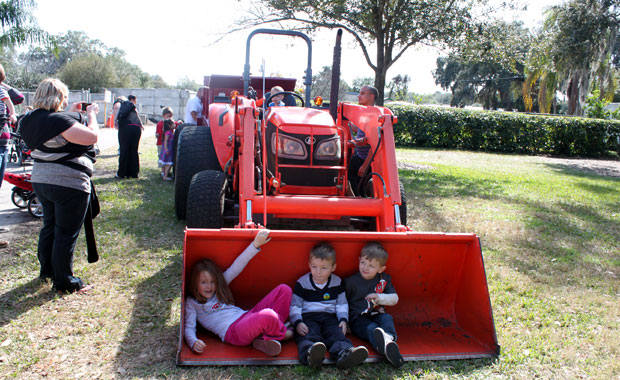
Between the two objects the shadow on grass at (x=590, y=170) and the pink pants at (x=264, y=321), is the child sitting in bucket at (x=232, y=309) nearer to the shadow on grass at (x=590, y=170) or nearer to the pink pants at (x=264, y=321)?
the pink pants at (x=264, y=321)

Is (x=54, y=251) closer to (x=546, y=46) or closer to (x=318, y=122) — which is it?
(x=318, y=122)

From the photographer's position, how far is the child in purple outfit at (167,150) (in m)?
9.23

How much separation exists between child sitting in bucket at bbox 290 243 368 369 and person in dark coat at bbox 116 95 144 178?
21.9ft

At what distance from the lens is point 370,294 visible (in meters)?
3.45

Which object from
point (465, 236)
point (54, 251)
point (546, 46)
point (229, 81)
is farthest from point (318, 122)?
point (546, 46)

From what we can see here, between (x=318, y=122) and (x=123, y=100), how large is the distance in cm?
615

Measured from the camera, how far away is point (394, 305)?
11.9 ft

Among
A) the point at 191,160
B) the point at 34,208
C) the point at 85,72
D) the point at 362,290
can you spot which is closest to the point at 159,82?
the point at 85,72

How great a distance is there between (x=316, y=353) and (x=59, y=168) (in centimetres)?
228

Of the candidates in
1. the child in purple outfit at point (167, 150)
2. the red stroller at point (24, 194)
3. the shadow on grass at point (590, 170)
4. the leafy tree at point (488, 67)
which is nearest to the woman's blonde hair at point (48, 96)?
the red stroller at point (24, 194)

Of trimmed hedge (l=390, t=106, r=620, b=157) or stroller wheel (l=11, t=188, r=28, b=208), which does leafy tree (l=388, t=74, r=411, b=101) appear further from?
stroller wheel (l=11, t=188, r=28, b=208)

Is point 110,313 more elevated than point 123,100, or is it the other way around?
point 123,100

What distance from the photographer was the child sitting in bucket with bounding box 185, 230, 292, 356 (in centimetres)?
312

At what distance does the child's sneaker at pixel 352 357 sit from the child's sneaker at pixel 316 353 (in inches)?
4.6
